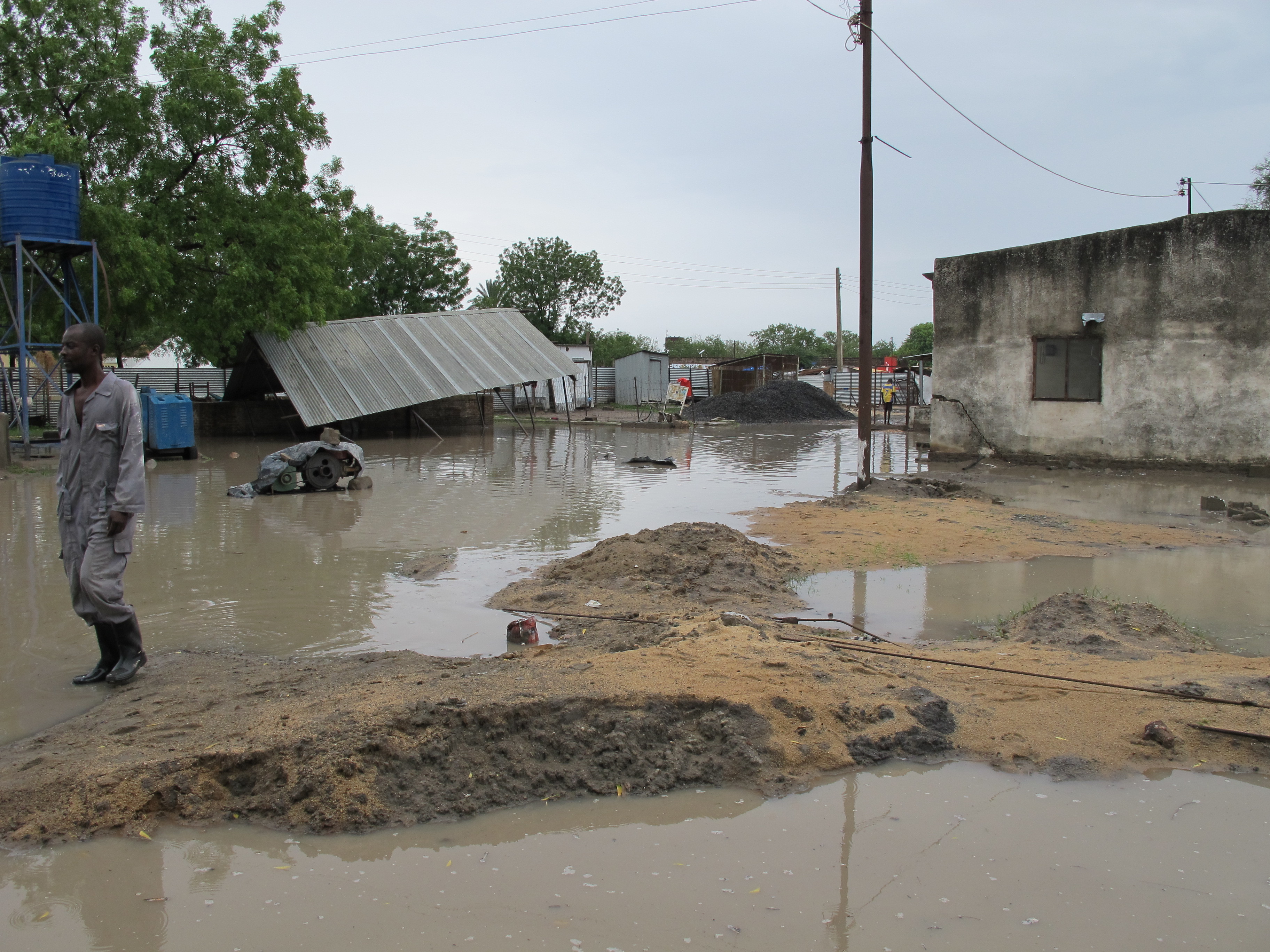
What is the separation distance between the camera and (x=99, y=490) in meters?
4.70

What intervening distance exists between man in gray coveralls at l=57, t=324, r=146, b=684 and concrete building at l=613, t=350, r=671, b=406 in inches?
1486

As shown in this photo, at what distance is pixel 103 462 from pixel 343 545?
444 cm

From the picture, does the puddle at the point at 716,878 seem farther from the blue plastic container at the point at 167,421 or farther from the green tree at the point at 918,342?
the green tree at the point at 918,342

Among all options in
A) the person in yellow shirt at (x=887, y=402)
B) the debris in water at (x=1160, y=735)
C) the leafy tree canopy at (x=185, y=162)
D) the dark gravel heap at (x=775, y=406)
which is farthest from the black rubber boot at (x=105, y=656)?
the dark gravel heap at (x=775, y=406)

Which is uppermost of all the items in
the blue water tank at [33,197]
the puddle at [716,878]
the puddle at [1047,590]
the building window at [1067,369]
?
the blue water tank at [33,197]

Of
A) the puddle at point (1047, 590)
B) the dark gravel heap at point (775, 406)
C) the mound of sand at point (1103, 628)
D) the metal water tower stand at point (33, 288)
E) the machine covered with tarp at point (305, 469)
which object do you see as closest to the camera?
the mound of sand at point (1103, 628)

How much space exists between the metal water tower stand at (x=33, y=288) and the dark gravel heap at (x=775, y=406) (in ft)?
72.6

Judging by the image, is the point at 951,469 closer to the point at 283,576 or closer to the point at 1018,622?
the point at 1018,622

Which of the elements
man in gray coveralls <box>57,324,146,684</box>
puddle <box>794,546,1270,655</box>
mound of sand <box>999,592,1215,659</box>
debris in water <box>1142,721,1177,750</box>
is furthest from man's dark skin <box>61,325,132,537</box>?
mound of sand <box>999,592,1215,659</box>

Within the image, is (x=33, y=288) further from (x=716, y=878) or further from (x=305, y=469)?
(x=716, y=878)

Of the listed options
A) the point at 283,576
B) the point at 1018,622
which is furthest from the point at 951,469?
the point at 283,576

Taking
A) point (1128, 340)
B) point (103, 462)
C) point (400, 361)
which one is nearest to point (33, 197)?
point (400, 361)

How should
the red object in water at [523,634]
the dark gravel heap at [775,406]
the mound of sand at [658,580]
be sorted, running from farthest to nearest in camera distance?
the dark gravel heap at [775,406], the mound of sand at [658,580], the red object in water at [523,634]

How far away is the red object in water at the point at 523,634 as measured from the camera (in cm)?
566
